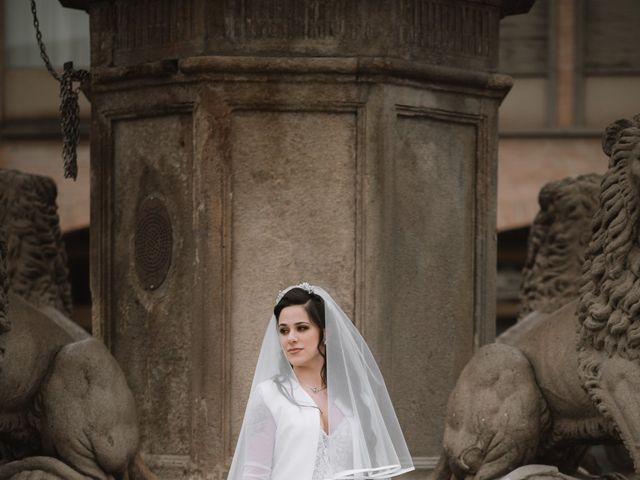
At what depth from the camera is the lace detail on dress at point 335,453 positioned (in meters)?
7.66

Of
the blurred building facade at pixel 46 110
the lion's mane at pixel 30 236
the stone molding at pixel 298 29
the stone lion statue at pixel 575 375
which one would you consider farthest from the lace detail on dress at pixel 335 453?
the blurred building facade at pixel 46 110

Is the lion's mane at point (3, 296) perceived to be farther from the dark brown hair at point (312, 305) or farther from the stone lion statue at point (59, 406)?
the dark brown hair at point (312, 305)

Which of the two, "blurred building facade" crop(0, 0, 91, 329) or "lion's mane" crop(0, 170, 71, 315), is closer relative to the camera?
"lion's mane" crop(0, 170, 71, 315)

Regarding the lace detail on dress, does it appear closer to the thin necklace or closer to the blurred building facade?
the thin necklace

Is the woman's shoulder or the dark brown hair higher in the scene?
the dark brown hair

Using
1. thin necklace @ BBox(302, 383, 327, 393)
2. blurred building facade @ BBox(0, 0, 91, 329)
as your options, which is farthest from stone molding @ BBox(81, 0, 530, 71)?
blurred building facade @ BBox(0, 0, 91, 329)

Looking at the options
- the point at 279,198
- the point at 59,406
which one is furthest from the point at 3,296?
the point at 279,198

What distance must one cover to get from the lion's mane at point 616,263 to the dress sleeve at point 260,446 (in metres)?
1.80

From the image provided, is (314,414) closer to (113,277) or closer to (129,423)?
(129,423)

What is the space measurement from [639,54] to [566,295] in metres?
14.1

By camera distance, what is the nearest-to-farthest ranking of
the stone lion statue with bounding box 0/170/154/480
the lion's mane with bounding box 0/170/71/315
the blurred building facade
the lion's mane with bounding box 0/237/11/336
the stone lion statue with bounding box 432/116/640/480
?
the stone lion statue with bounding box 432/116/640/480 → the lion's mane with bounding box 0/237/11/336 → the stone lion statue with bounding box 0/170/154/480 → the lion's mane with bounding box 0/170/71/315 → the blurred building facade

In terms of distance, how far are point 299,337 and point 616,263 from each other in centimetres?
175

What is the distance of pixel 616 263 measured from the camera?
8906 millimetres

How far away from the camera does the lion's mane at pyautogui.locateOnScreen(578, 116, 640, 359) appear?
884 centimetres
